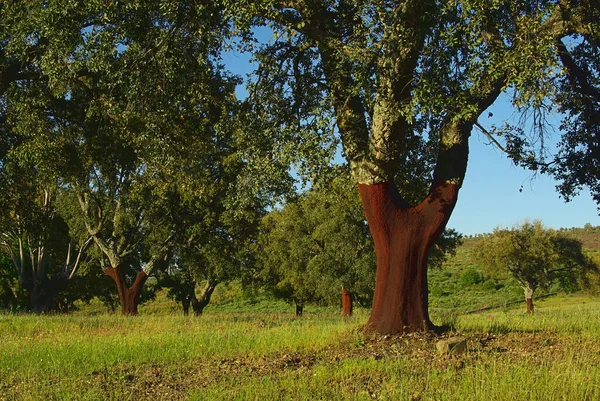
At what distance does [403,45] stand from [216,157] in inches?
558

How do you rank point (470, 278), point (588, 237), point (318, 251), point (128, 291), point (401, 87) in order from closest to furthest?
1. point (401, 87)
2. point (128, 291)
3. point (318, 251)
4. point (470, 278)
5. point (588, 237)

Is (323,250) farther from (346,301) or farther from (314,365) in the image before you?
(314,365)

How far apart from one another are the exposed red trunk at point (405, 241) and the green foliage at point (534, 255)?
3619cm

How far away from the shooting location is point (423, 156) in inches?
500

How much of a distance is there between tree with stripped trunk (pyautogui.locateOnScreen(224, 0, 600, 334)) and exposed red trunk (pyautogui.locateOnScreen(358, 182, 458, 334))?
0.02 meters

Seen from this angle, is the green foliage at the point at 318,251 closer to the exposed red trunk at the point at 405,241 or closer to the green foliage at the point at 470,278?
the exposed red trunk at the point at 405,241

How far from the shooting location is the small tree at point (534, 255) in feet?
143

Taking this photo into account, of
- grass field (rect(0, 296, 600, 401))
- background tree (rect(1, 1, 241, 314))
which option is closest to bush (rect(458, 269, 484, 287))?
Answer: background tree (rect(1, 1, 241, 314))

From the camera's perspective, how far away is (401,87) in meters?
9.77

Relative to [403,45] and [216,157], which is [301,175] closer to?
[403,45]

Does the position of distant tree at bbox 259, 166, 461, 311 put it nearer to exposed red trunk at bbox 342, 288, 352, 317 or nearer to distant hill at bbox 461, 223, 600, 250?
exposed red trunk at bbox 342, 288, 352, 317

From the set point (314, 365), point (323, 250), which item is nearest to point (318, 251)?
point (323, 250)

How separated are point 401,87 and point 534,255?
37.6m

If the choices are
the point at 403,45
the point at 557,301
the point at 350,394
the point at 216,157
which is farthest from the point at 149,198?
the point at 557,301
